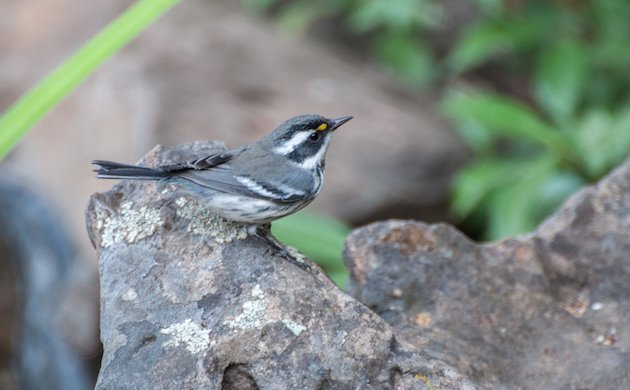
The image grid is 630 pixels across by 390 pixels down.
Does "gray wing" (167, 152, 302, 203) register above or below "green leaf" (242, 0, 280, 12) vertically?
above

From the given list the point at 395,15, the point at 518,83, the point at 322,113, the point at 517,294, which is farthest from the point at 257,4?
the point at 517,294

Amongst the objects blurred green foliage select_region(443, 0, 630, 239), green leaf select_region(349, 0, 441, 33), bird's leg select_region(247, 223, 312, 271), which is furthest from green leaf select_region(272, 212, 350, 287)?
green leaf select_region(349, 0, 441, 33)

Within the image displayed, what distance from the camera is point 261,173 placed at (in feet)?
14.3

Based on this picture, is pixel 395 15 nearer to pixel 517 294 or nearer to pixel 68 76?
pixel 517 294

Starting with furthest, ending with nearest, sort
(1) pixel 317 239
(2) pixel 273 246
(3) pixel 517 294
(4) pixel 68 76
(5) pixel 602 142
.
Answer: (5) pixel 602 142 → (1) pixel 317 239 → (3) pixel 517 294 → (2) pixel 273 246 → (4) pixel 68 76

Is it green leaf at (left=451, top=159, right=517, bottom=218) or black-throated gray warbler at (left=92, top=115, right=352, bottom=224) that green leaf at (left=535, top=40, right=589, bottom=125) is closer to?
green leaf at (left=451, top=159, right=517, bottom=218)

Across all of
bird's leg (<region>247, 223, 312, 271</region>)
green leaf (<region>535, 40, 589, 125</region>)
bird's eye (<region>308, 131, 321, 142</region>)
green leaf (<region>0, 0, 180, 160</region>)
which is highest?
green leaf (<region>0, 0, 180, 160</region>)

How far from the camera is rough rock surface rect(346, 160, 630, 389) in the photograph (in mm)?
3816

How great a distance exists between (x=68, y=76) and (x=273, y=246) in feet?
3.76

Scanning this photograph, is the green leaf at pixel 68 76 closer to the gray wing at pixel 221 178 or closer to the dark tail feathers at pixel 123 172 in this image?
the dark tail feathers at pixel 123 172

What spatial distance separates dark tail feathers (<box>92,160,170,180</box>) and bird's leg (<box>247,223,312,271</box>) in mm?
512

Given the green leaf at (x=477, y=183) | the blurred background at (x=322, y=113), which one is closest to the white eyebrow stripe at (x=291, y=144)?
the blurred background at (x=322, y=113)

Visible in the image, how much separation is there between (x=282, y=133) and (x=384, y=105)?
13.8 feet

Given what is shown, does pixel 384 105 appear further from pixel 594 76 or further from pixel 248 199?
pixel 248 199
